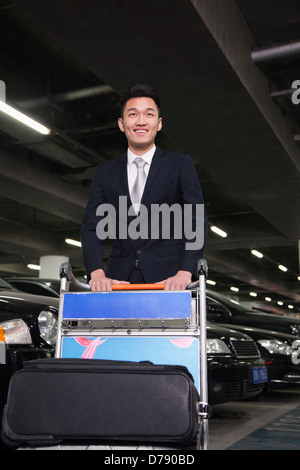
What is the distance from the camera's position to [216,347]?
429cm

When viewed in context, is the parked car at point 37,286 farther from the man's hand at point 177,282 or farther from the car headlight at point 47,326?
the man's hand at point 177,282

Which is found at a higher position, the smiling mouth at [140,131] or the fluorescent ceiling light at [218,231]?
the fluorescent ceiling light at [218,231]

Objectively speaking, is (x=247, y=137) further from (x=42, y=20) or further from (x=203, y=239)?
(x=203, y=239)

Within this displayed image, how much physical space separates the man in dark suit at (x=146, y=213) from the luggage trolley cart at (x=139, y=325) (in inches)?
4.4

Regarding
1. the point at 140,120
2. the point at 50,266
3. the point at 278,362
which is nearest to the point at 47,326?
the point at 140,120

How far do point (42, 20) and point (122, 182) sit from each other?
11.8 ft

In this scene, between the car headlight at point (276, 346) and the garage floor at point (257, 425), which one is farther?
the car headlight at point (276, 346)

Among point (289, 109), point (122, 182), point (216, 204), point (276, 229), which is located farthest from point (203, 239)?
point (276, 229)

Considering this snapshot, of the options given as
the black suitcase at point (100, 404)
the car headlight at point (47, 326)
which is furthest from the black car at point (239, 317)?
the black suitcase at point (100, 404)

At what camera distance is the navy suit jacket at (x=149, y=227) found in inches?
78.9

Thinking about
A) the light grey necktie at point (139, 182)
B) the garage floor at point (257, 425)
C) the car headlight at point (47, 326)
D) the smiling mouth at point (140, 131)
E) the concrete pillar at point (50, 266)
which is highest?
the concrete pillar at point (50, 266)

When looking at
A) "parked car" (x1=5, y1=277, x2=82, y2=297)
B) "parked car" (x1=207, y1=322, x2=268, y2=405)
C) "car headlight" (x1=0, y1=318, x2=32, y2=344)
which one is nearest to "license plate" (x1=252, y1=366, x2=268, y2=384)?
"parked car" (x1=207, y1=322, x2=268, y2=405)

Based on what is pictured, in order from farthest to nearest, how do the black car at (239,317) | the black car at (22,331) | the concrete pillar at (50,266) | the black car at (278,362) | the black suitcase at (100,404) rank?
the concrete pillar at (50,266) → the black car at (239,317) → the black car at (278,362) → the black car at (22,331) → the black suitcase at (100,404)
